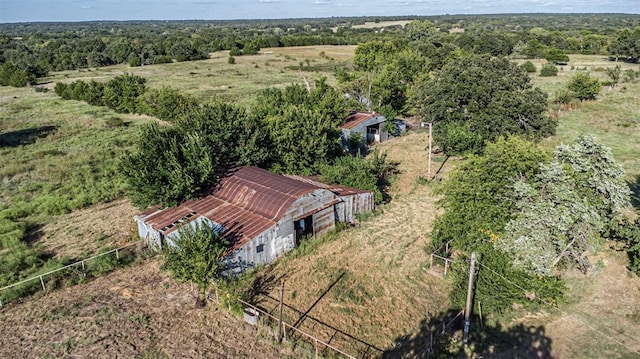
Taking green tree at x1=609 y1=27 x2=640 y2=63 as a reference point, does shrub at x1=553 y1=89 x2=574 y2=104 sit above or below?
below

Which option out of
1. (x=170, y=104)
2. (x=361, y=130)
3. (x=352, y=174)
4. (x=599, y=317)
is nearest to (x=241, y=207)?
(x=352, y=174)

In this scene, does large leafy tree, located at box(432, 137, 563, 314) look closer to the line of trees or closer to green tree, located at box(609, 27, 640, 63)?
the line of trees

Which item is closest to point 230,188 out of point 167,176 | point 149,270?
point 167,176

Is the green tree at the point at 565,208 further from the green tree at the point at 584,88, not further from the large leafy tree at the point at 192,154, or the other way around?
the green tree at the point at 584,88

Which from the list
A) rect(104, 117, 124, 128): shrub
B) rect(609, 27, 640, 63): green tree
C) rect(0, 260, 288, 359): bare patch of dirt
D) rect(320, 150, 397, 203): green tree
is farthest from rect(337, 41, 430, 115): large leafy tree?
rect(609, 27, 640, 63): green tree

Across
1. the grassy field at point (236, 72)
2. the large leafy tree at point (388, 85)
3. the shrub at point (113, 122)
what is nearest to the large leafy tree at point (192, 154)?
the large leafy tree at point (388, 85)
